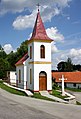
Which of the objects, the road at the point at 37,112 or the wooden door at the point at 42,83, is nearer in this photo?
the road at the point at 37,112

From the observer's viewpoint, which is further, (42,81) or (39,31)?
(39,31)

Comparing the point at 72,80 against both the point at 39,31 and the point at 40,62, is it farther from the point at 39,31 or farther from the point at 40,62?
the point at 40,62

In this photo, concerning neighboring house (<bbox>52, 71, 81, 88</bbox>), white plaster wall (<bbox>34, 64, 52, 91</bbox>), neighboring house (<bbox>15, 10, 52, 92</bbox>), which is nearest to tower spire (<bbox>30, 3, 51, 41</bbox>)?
neighboring house (<bbox>15, 10, 52, 92</bbox>)

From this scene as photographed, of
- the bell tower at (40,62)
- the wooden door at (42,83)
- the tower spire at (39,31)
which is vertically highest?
the tower spire at (39,31)

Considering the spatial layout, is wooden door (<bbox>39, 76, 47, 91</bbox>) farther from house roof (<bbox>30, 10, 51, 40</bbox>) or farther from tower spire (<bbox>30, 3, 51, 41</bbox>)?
house roof (<bbox>30, 10, 51, 40</bbox>)

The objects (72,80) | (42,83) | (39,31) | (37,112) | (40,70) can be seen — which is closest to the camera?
(37,112)

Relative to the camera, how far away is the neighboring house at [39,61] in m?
35.1

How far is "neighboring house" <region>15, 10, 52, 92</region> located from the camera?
3506 centimetres

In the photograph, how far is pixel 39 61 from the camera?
116 ft

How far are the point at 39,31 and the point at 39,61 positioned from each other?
4.10m

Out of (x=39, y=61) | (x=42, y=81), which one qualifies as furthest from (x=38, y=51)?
(x=42, y=81)

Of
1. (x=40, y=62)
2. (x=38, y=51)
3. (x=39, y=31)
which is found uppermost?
(x=39, y=31)

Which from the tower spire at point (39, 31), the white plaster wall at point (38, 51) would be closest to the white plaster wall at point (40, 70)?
the white plaster wall at point (38, 51)

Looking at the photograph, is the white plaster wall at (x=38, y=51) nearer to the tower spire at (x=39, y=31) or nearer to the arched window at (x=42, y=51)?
the arched window at (x=42, y=51)
